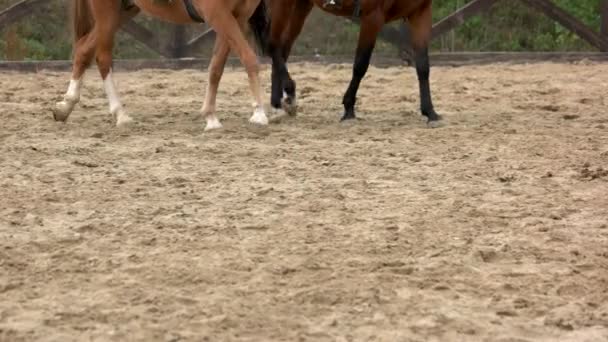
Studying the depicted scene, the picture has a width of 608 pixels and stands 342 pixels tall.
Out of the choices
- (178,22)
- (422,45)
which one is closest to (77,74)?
(178,22)

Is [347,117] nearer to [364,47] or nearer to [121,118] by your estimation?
[364,47]

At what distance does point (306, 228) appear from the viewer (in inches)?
182

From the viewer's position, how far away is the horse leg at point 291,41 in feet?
27.9

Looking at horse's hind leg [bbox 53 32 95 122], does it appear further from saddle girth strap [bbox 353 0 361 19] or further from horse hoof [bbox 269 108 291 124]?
saddle girth strap [bbox 353 0 361 19]

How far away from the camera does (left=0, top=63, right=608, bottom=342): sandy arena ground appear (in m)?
3.46

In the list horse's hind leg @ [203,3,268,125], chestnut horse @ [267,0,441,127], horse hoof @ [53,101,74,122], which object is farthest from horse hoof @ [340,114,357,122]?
horse hoof @ [53,101,74,122]

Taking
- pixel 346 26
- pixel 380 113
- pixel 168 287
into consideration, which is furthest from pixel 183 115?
pixel 346 26

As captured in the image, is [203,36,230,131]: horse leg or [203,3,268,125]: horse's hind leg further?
[203,36,230,131]: horse leg

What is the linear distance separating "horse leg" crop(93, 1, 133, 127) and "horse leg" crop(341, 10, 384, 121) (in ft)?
6.08

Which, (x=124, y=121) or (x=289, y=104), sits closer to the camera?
(x=124, y=121)

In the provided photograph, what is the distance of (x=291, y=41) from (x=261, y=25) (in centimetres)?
45

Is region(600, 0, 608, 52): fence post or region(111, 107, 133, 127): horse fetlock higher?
region(600, 0, 608, 52): fence post

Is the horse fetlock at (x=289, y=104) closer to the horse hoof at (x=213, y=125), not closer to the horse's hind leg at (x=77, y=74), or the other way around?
the horse hoof at (x=213, y=125)

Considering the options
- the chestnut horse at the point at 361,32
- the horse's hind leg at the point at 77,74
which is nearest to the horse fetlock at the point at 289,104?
the chestnut horse at the point at 361,32
